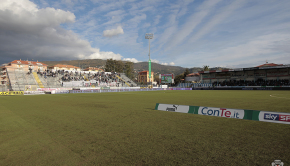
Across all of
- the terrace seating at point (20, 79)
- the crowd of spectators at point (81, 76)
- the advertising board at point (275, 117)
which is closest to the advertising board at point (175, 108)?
the advertising board at point (275, 117)

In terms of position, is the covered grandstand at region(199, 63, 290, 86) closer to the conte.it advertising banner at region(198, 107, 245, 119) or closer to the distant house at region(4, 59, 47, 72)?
the conte.it advertising banner at region(198, 107, 245, 119)

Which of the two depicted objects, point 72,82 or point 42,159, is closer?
point 42,159

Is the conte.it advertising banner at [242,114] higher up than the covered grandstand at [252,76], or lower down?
lower down

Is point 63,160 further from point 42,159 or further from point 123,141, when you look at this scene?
point 123,141

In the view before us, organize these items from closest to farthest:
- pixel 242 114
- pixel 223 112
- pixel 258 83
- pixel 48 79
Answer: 1. pixel 242 114
2. pixel 223 112
3. pixel 48 79
4. pixel 258 83

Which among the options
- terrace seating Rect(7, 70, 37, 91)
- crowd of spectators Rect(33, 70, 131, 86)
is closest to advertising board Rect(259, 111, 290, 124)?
terrace seating Rect(7, 70, 37, 91)

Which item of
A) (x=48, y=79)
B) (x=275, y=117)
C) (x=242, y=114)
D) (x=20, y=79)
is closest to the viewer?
(x=275, y=117)

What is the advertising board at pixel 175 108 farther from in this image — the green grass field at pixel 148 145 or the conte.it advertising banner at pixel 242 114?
the green grass field at pixel 148 145

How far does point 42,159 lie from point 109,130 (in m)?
2.81

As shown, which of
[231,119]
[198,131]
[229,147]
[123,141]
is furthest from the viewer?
[231,119]

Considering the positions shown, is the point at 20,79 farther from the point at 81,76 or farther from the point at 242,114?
the point at 242,114

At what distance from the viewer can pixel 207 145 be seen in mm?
4891

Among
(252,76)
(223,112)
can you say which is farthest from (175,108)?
(252,76)

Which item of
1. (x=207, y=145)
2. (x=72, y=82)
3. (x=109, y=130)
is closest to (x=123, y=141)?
(x=109, y=130)
